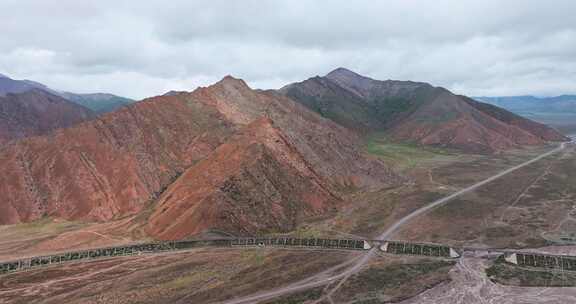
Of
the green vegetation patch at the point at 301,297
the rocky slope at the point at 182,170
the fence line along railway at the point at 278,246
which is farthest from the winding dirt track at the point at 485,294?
the rocky slope at the point at 182,170

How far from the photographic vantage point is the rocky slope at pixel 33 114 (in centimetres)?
15950

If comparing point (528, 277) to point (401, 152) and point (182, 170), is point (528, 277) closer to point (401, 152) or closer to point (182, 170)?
point (182, 170)

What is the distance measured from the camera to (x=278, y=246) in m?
59.2

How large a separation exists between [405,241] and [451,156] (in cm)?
8914

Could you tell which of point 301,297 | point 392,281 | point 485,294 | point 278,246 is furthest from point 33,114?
point 485,294

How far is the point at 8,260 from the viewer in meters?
58.9

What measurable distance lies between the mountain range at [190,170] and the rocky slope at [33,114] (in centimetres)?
7201

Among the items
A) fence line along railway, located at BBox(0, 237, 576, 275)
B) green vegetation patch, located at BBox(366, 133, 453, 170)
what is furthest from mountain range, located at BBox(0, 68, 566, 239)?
green vegetation patch, located at BBox(366, 133, 453, 170)

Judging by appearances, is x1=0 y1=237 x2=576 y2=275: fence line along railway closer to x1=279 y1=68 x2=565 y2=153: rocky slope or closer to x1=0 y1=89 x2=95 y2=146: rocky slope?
x1=279 y1=68 x2=565 y2=153: rocky slope

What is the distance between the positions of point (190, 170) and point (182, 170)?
1546 centimetres

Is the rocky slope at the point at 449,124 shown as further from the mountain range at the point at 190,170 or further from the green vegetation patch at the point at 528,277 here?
the green vegetation patch at the point at 528,277

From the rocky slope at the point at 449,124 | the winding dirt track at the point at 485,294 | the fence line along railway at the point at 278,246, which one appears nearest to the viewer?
the winding dirt track at the point at 485,294

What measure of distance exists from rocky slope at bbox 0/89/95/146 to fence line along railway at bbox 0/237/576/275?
369 ft

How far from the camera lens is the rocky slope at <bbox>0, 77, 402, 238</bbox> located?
227ft
